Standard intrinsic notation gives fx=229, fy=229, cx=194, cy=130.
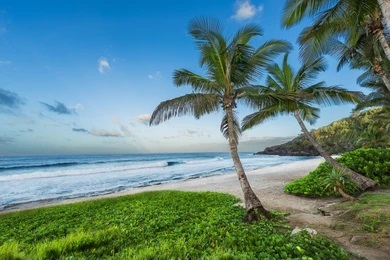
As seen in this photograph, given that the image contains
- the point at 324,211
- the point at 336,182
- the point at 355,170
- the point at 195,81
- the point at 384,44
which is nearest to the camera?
the point at 384,44

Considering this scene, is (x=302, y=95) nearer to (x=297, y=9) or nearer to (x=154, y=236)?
(x=297, y=9)

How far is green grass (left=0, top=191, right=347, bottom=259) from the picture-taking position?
3682mm

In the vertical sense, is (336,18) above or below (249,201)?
above

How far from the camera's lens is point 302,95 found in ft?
24.1

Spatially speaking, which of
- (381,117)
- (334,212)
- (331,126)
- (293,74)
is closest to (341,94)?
(293,74)

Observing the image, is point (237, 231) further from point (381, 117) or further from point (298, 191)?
point (381, 117)

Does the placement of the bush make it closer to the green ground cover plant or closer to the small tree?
the small tree

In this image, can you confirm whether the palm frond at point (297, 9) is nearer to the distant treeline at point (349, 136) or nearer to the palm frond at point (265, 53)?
the palm frond at point (265, 53)

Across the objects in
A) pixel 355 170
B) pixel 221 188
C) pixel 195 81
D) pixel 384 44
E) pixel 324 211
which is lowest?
pixel 221 188

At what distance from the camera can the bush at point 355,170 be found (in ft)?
33.1

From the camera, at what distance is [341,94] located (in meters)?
10.0

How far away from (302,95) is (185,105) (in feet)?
12.7

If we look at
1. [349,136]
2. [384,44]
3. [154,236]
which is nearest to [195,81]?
[154,236]

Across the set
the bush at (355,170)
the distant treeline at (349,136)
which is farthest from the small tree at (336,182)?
the distant treeline at (349,136)
